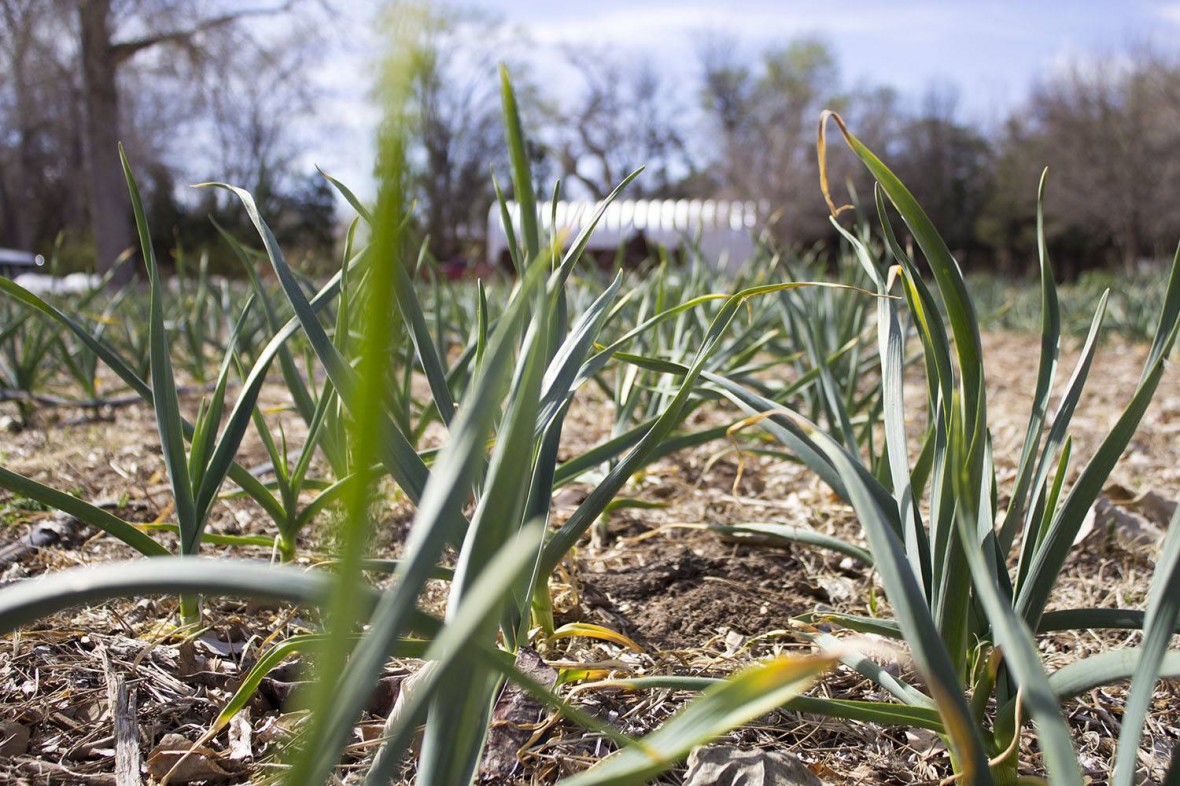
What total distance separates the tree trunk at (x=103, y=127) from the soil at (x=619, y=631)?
10.4 m

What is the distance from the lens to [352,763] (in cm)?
79

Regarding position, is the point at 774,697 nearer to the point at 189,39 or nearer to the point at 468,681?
the point at 468,681

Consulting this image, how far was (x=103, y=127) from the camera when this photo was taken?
11.1m

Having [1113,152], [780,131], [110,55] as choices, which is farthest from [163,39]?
[1113,152]

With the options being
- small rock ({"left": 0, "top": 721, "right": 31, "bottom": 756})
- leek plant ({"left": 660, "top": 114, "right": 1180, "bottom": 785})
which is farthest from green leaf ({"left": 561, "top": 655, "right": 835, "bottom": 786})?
small rock ({"left": 0, "top": 721, "right": 31, "bottom": 756})

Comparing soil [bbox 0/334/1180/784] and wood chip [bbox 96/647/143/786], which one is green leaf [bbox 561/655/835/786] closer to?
soil [bbox 0/334/1180/784]

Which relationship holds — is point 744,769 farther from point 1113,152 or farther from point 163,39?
point 1113,152

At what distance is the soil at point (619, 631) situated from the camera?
813 mm

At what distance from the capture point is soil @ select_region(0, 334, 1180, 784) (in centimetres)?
81

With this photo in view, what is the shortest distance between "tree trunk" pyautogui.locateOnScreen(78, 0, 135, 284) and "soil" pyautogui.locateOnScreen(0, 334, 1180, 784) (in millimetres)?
10433

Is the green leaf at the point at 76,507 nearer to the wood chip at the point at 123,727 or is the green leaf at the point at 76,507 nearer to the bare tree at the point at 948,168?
the wood chip at the point at 123,727

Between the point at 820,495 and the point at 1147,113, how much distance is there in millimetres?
18773

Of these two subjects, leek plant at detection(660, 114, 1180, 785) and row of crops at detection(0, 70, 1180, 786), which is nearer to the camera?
row of crops at detection(0, 70, 1180, 786)

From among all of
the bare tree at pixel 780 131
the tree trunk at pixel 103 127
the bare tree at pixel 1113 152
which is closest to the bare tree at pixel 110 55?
the tree trunk at pixel 103 127
